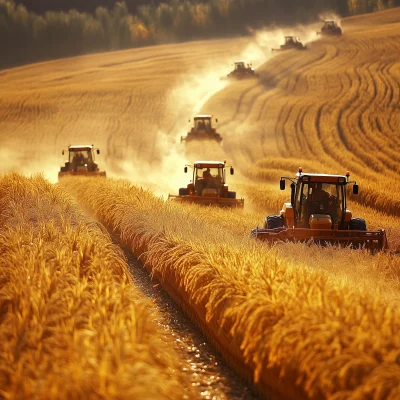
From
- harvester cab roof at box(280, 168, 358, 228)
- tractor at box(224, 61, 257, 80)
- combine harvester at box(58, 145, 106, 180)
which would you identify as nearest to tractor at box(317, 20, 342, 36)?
tractor at box(224, 61, 257, 80)

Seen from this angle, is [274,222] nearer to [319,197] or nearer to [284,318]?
[319,197]

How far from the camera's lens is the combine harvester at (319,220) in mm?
12930

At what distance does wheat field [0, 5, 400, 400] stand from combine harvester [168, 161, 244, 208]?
61.8 inches

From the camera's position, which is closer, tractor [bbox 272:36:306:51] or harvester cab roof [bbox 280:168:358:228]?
harvester cab roof [bbox 280:168:358:228]

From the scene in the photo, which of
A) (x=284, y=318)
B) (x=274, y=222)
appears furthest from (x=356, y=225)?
(x=284, y=318)

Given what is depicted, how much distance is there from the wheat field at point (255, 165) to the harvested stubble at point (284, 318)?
2 centimetres

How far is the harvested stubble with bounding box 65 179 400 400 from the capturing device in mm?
4621

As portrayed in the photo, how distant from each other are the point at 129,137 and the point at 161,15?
59611mm

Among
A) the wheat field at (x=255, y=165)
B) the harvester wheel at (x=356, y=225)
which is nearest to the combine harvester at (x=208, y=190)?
the wheat field at (x=255, y=165)

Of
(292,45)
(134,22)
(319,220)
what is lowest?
(319,220)

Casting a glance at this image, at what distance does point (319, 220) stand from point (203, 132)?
25532mm

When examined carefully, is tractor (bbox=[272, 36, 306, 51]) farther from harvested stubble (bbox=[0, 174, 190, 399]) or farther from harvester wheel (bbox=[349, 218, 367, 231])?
harvested stubble (bbox=[0, 174, 190, 399])

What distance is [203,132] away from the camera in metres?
38.2

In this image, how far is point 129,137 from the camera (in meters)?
44.3
